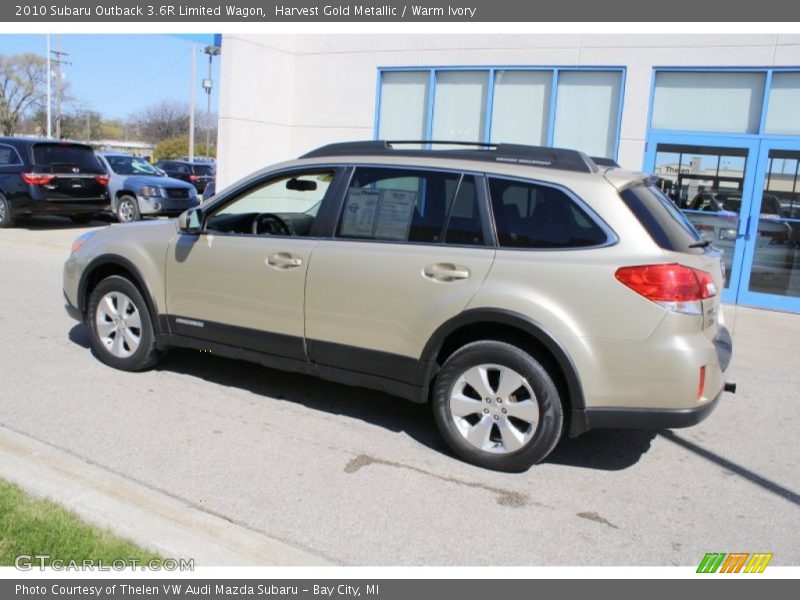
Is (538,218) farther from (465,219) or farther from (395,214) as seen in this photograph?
(395,214)

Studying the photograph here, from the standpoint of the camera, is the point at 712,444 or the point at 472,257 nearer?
the point at 472,257

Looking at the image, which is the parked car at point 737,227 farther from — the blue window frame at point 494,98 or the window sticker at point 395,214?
the window sticker at point 395,214

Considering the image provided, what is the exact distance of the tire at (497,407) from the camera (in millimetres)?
4090

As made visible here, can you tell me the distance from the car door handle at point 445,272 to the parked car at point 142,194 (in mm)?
13325

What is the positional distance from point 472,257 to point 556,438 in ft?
3.76

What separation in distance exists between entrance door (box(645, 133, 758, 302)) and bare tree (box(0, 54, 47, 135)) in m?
66.8

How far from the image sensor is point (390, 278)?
4465 millimetres

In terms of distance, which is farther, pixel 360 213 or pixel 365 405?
pixel 365 405

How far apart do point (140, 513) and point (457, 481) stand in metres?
1.71

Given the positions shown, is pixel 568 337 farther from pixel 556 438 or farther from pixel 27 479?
pixel 27 479

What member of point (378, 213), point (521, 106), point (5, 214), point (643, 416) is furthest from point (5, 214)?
point (643, 416)

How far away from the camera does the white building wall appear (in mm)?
10430

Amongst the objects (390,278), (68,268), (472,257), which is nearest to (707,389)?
(472,257)

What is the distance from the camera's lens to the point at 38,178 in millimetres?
14391
